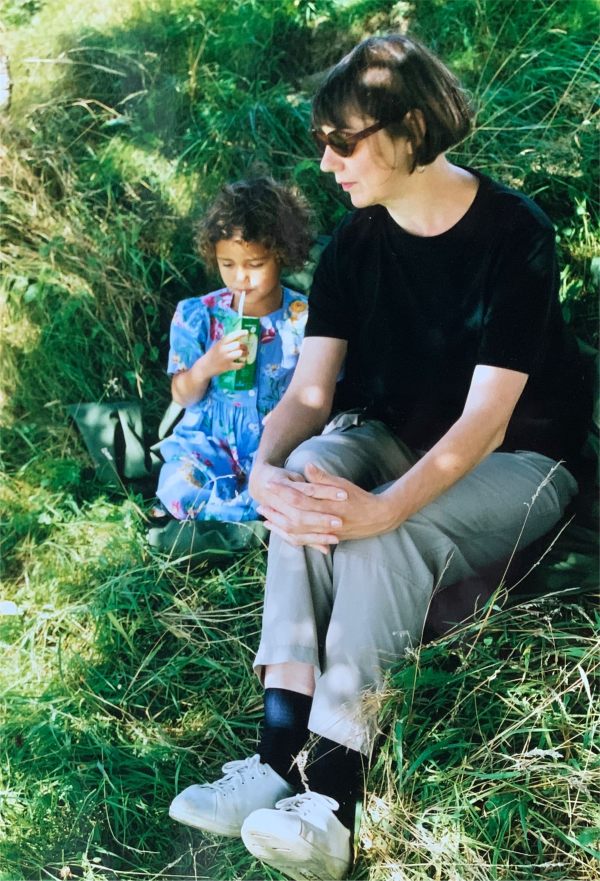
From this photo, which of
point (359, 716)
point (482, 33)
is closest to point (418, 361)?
point (359, 716)

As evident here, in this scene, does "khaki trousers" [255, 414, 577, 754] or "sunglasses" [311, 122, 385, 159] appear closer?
"khaki trousers" [255, 414, 577, 754]

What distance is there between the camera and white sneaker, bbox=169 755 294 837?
252cm

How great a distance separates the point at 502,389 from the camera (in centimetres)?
268

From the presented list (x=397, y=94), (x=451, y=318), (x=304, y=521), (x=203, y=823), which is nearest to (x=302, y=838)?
(x=203, y=823)

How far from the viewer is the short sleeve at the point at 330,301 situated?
306 cm

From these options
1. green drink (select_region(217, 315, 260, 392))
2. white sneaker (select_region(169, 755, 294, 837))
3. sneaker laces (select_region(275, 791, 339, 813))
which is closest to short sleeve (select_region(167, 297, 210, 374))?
green drink (select_region(217, 315, 260, 392))

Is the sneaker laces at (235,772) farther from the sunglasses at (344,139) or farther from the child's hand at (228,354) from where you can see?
the sunglasses at (344,139)

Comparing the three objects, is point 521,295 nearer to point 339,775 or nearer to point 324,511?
point 324,511

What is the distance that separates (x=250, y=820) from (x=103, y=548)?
57.2 inches

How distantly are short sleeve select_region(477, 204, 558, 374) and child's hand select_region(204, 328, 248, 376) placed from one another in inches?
39.8

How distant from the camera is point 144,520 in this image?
3.71m

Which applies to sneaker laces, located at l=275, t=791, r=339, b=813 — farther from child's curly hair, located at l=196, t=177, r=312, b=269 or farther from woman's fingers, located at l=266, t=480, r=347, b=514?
child's curly hair, located at l=196, t=177, r=312, b=269

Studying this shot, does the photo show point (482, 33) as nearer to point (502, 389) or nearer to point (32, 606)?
point (502, 389)

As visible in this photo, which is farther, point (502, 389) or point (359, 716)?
point (502, 389)
